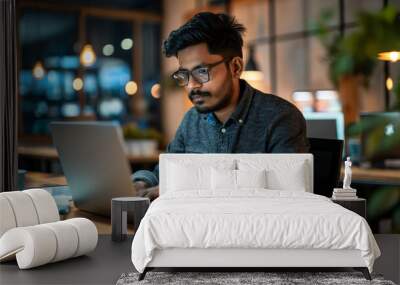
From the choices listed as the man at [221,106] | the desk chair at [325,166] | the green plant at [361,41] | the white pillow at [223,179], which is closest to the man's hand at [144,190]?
the man at [221,106]

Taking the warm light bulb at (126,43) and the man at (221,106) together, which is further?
the warm light bulb at (126,43)

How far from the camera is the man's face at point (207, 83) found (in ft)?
15.6

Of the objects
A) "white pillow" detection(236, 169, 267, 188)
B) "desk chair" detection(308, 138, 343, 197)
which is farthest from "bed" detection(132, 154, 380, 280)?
"desk chair" detection(308, 138, 343, 197)

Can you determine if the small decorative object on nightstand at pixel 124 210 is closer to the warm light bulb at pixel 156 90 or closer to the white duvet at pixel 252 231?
the white duvet at pixel 252 231

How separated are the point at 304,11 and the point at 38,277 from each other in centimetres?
743

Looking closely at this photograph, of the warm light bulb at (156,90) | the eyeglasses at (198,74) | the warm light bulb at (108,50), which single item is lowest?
the eyeglasses at (198,74)

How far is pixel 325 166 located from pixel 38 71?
7324 millimetres

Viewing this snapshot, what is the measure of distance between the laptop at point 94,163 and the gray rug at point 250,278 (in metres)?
0.63

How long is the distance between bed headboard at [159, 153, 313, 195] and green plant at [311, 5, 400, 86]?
800mm

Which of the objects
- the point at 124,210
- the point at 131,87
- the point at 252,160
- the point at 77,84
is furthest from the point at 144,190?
the point at 131,87

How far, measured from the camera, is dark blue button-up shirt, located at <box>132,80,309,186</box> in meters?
4.45

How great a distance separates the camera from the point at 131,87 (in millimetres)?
11680

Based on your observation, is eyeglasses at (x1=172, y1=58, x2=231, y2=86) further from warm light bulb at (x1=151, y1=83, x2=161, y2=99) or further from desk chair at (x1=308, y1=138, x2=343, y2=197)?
warm light bulb at (x1=151, y1=83, x2=161, y2=99)

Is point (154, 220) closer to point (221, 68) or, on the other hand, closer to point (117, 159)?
point (117, 159)
